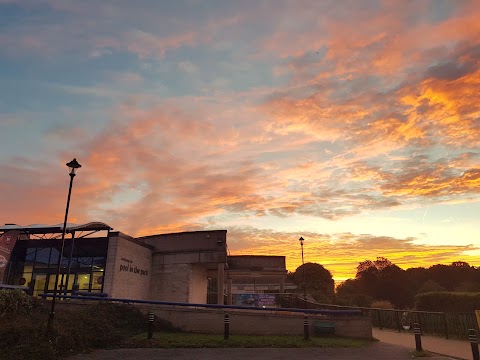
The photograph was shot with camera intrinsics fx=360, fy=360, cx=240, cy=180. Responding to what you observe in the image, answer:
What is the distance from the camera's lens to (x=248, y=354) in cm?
1334

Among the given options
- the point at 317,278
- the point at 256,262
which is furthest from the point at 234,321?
the point at 317,278

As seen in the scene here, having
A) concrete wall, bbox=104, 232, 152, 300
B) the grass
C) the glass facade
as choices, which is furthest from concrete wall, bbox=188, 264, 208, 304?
the grass

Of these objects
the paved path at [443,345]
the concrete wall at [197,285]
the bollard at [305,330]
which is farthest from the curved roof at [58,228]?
the paved path at [443,345]

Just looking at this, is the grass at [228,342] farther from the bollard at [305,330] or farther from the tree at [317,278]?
the tree at [317,278]

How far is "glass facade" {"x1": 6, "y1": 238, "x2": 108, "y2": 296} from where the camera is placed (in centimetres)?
2781

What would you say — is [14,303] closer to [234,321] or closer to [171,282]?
[234,321]

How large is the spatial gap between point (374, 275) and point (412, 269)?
1009cm

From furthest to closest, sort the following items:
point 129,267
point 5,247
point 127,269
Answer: point 129,267 < point 127,269 < point 5,247

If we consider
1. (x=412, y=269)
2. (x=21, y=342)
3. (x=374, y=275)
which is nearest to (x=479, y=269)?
(x=412, y=269)

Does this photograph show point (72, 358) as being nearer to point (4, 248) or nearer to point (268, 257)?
point (4, 248)

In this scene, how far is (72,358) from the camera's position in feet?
39.6

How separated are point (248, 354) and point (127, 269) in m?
17.0

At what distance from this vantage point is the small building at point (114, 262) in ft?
86.6

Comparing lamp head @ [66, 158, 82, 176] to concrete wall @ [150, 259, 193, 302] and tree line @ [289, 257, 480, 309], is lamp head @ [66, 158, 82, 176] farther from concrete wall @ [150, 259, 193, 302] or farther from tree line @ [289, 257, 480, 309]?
tree line @ [289, 257, 480, 309]
